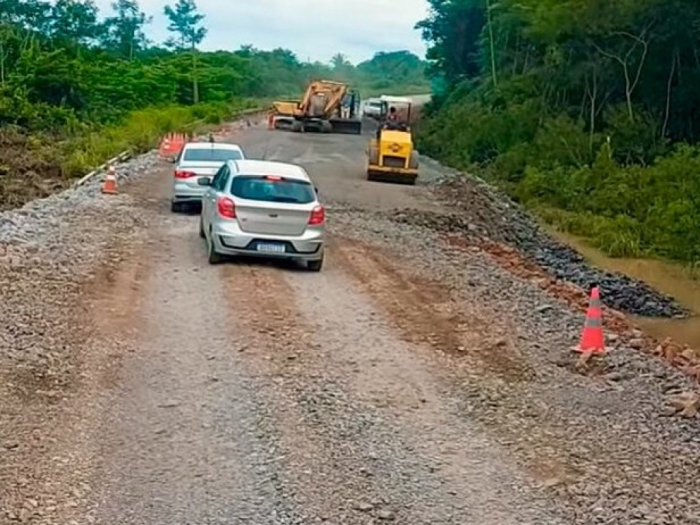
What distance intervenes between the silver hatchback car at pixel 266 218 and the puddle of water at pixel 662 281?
6381 millimetres

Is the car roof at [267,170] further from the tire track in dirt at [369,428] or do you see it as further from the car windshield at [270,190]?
the tire track in dirt at [369,428]

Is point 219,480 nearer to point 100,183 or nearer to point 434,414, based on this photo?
point 434,414

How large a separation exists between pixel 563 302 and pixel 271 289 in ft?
16.2

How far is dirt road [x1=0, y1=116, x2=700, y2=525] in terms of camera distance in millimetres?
8477

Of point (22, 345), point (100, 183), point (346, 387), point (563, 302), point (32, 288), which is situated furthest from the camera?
point (100, 183)

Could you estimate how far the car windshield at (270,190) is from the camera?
18.8 meters

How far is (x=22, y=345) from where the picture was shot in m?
12.5

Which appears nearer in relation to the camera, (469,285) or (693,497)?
(693,497)

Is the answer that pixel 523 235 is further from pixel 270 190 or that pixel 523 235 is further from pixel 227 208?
pixel 227 208

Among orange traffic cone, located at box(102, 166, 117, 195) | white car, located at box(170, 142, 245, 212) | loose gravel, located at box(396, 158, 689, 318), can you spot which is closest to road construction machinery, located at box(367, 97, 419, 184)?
loose gravel, located at box(396, 158, 689, 318)

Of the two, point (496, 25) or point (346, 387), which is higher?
point (496, 25)

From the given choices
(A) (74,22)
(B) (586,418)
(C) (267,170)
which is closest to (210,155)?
(C) (267,170)

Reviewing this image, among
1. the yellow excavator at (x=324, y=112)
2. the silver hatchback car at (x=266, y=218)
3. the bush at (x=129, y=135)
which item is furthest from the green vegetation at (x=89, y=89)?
the silver hatchback car at (x=266, y=218)

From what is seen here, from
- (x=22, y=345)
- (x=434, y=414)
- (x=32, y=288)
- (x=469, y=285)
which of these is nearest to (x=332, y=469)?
(x=434, y=414)
